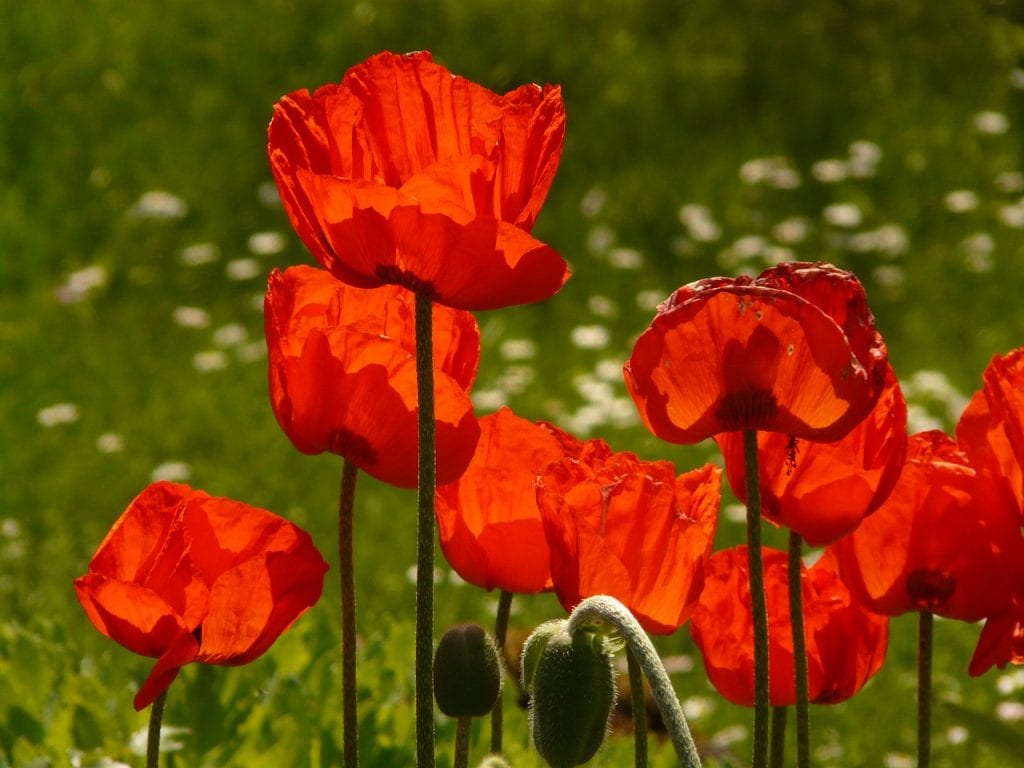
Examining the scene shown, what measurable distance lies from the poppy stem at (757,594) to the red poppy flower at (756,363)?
0.03 m

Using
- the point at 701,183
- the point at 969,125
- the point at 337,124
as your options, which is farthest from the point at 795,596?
the point at 969,125

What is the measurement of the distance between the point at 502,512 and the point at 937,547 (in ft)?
1.12

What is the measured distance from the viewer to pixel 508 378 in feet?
17.2

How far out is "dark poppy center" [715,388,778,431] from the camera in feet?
3.95

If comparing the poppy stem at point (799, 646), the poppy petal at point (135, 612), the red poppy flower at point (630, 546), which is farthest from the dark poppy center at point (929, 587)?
the poppy petal at point (135, 612)

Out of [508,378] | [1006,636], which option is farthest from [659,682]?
→ [508,378]

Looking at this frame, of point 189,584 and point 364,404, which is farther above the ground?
point 364,404

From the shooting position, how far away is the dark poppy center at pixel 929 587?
1371mm

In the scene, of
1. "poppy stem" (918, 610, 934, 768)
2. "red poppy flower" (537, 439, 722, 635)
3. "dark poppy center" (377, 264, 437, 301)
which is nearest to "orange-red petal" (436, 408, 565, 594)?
"red poppy flower" (537, 439, 722, 635)

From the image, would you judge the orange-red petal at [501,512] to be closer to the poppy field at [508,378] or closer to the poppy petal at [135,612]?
the poppy field at [508,378]

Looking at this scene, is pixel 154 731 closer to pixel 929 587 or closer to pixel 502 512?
pixel 502 512

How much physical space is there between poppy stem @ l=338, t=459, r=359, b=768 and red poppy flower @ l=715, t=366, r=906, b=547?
0.28 m

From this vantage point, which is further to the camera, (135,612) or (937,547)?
(937,547)

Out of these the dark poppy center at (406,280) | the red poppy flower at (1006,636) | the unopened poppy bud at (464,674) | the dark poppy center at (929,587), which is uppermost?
the dark poppy center at (406,280)
